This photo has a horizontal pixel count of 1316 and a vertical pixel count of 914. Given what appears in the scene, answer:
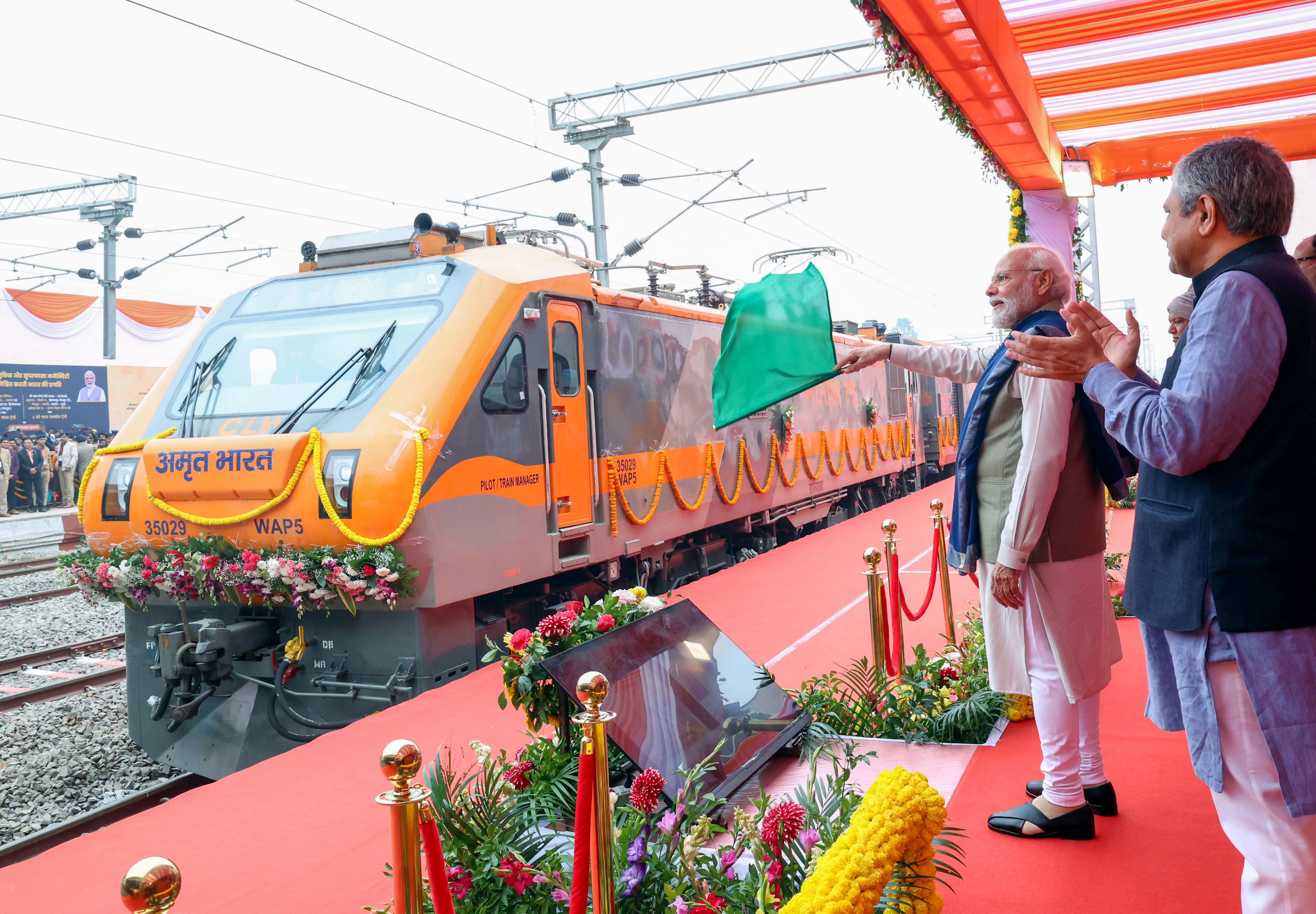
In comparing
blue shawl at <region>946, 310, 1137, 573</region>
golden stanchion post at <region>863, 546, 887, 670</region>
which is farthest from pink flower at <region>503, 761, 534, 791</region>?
golden stanchion post at <region>863, 546, 887, 670</region>

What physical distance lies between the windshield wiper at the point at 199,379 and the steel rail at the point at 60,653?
371 centimetres

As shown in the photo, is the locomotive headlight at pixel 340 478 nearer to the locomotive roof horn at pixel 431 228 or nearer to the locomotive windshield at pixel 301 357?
the locomotive windshield at pixel 301 357

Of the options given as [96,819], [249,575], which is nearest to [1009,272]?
[249,575]

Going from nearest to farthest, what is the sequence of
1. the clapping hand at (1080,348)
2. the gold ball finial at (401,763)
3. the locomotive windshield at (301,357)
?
the gold ball finial at (401,763) → the clapping hand at (1080,348) → the locomotive windshield at (301,357)

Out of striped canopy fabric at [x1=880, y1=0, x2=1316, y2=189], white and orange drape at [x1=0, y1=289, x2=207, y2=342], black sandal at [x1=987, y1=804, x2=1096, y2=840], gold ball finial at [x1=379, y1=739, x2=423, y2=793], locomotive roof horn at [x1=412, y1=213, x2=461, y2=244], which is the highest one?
white and orange drape at [x1=0, y1=289, x2=207, y2=342]

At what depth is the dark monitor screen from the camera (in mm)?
3266

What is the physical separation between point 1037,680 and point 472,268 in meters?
4.76

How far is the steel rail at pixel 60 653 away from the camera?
28.5 feet

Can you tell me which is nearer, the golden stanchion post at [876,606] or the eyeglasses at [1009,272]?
the eyeglasses at [1009,272]

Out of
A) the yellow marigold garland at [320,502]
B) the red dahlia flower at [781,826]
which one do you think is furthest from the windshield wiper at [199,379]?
the red dahlia flower at [781,826]

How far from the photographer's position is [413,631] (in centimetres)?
592

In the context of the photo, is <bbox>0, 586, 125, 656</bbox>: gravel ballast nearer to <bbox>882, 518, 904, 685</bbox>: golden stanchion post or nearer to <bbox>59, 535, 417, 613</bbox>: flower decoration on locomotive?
<bbox>59, 535, 417, 613</bbox>: flower decoration on locomotive

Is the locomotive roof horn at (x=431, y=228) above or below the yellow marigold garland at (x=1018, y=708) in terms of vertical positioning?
above

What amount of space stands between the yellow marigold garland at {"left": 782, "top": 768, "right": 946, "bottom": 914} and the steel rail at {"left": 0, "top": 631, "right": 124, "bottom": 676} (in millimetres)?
8689
